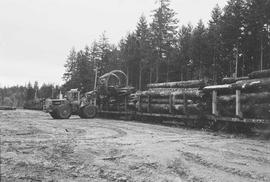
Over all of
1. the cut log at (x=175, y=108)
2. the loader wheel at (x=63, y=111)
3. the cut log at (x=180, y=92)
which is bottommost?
the loader wheel at (x=63, y=111)

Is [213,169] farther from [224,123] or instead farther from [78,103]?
[78,103]

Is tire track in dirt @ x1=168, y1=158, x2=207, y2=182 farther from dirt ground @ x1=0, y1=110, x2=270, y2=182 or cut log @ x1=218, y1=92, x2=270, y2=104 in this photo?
cut log @ x1=218, y1=92, x2=270, y2=104

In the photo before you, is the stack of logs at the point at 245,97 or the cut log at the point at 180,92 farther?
the cut log at the point at 180,92

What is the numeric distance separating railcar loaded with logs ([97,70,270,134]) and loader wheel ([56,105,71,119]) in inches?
160

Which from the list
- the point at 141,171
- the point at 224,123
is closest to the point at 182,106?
the point at 224,123

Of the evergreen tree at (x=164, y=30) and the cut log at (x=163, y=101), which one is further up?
the evergreen tree at (x=164, y=30)

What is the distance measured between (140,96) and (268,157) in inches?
525

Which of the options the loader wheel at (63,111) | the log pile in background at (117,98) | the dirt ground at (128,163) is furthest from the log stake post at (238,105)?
the loader wheel at (63,111)

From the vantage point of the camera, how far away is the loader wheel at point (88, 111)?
71.3 feet

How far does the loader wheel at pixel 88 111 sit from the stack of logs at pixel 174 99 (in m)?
3.76

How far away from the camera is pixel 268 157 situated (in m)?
7.13

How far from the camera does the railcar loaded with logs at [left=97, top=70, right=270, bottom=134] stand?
11773 mm

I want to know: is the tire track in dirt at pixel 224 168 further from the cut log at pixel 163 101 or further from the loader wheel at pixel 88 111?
the loader wheel at pixel 88 111

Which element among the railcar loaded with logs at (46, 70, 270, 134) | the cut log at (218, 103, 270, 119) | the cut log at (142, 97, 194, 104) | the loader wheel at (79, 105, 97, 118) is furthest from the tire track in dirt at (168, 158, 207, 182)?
the loader wheel at (79, 105, 97, 118)
